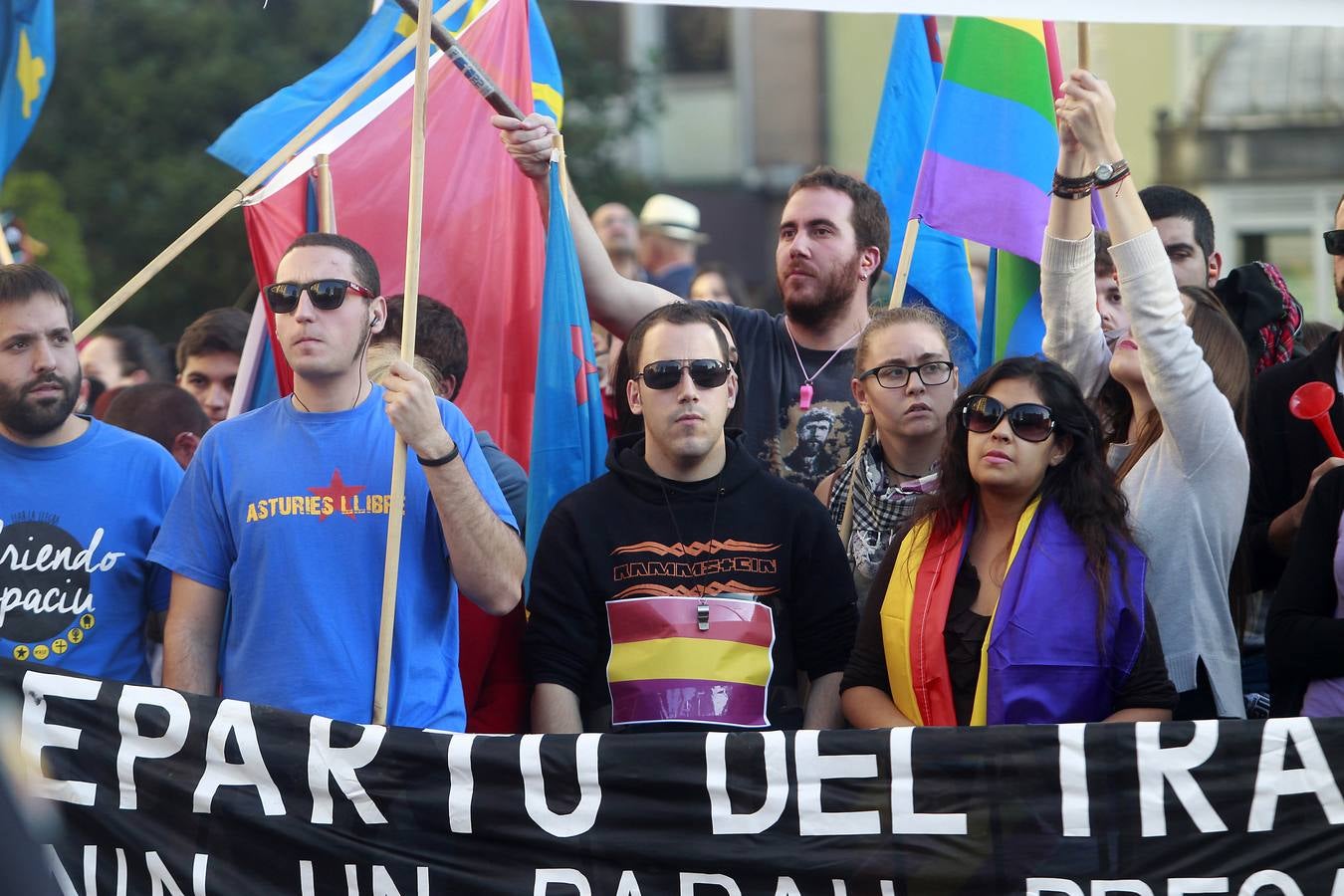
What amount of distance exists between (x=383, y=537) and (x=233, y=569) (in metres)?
0.34

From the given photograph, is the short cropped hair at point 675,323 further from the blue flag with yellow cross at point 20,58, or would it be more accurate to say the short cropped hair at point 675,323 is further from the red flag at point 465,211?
the blue flag with yellow cross at point 20,58

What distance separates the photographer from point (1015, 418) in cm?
416

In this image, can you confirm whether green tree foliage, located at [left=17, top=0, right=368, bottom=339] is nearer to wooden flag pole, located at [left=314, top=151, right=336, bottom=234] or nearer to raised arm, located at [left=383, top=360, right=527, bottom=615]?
wooden flag pole, located at [left=314, top=151, right=336, bottom=234]

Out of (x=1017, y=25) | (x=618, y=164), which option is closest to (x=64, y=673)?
(x=1017, y=25)

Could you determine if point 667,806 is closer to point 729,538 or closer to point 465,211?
point 729,538

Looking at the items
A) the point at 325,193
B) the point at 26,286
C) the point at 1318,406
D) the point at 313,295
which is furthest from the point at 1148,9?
the point at 26,286

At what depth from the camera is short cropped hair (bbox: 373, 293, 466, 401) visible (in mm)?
5105

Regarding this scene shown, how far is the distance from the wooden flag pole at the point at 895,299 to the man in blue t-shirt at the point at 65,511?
1664 mm

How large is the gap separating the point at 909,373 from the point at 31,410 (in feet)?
7.00

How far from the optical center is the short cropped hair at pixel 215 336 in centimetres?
646

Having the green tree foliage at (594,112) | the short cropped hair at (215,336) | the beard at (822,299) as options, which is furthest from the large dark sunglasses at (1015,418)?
the green tree foliage at (594,112)

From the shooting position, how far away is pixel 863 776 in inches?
148

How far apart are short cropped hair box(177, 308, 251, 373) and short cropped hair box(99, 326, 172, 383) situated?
805mm

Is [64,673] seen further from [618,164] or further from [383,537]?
[618,164]
